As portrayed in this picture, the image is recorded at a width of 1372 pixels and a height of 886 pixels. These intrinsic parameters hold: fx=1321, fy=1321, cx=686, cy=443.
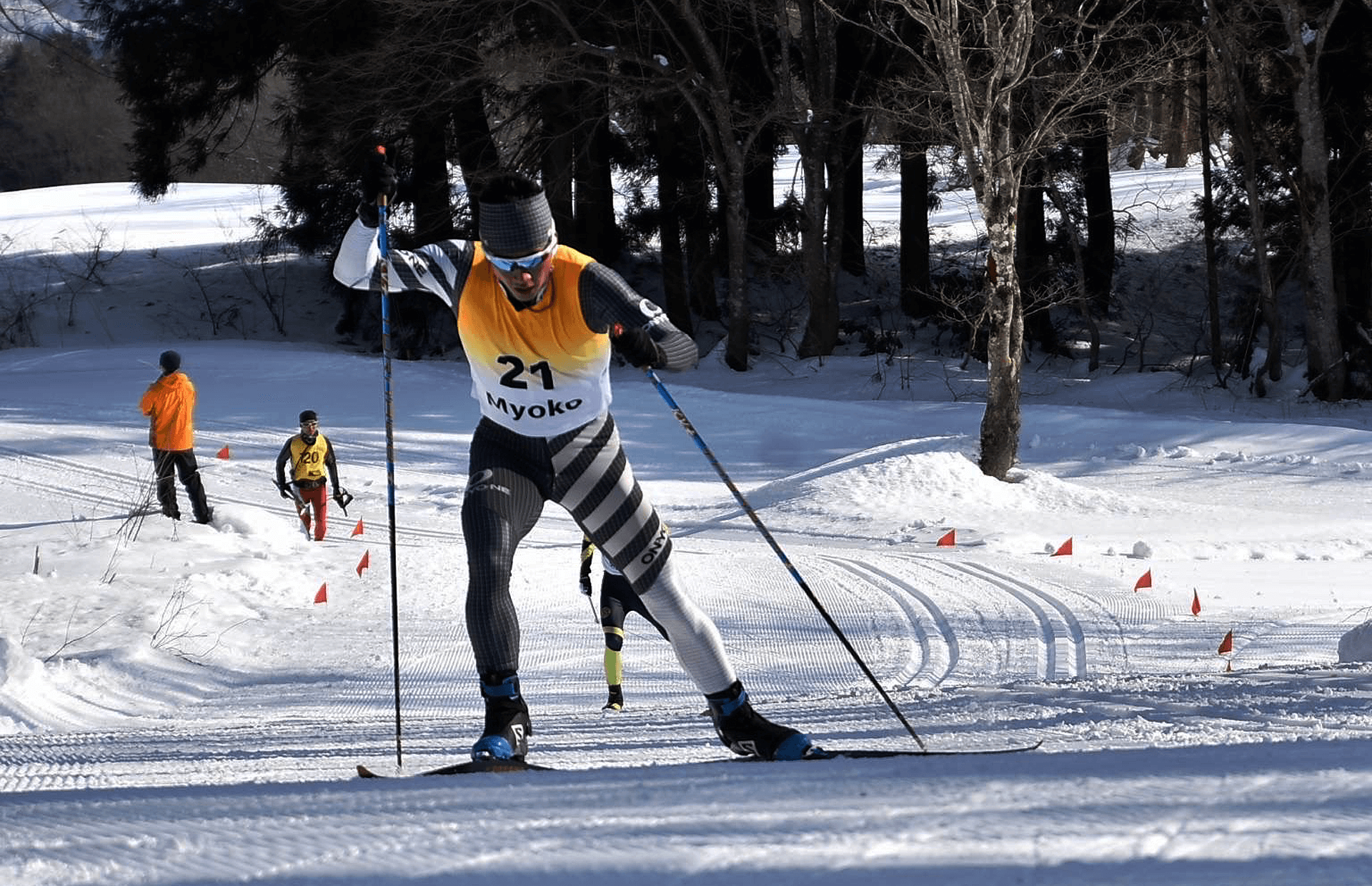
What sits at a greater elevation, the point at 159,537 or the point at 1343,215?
the point at 1343,215

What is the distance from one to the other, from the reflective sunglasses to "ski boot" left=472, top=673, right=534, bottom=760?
132 cm

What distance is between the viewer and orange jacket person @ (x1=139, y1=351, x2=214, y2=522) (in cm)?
1288

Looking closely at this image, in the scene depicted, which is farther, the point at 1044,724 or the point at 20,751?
the point at 20,751

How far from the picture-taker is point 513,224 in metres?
4.31

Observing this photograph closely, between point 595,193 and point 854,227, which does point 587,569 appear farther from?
point 854,227

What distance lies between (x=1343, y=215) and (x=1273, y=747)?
886 inches

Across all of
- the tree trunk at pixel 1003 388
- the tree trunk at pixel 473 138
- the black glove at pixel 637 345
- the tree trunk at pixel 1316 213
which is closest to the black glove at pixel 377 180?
the black glove at pixel 637 345

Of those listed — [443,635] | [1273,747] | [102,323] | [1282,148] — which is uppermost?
[1282,148]

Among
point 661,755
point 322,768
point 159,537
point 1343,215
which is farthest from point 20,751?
point 1343,215

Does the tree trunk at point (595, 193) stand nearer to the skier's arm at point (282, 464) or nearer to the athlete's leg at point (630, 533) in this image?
the skier's arm at point (282, 464)

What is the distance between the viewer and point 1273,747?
10.5 ft

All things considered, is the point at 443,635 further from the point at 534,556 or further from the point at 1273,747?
the point at 1273,747

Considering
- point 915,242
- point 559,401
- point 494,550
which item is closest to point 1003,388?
point 559,401

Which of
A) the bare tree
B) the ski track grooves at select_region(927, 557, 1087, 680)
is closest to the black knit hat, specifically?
the ski track grooves at select_region(927, 557, 1087, 680)
